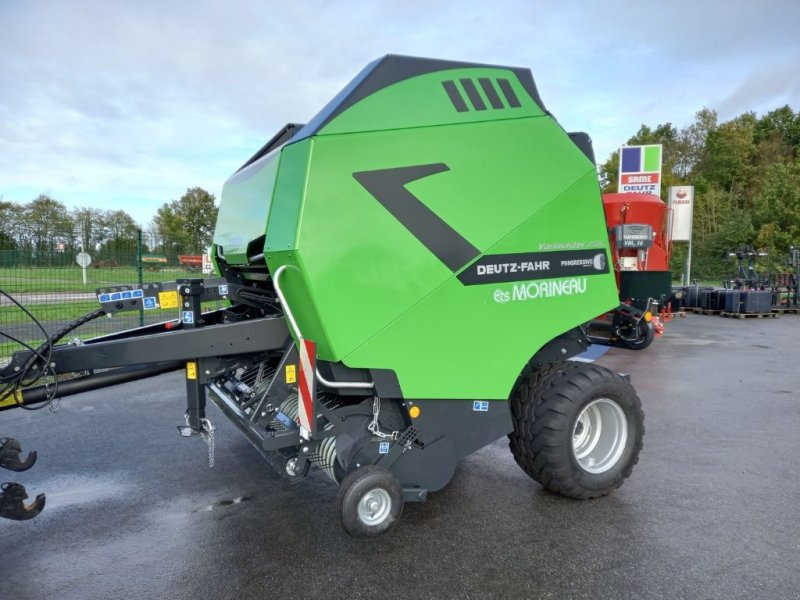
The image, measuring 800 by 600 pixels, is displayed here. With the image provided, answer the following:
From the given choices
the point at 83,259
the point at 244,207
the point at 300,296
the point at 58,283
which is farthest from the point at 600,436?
the point at 83,259

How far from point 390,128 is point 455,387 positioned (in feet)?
4.81

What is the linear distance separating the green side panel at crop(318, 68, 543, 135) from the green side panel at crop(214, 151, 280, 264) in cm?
55

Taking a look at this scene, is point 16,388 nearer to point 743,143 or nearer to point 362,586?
point 362,586

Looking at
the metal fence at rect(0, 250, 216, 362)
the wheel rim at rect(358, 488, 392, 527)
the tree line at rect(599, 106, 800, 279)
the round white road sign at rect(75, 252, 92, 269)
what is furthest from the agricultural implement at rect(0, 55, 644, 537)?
the tree line at rect(599, 106, 800, 279)

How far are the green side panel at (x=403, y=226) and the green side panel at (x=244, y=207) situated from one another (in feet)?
0.76

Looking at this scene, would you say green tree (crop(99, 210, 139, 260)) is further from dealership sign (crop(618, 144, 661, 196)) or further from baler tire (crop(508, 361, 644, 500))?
dealership sign (crop(618, 144, 661, 196))

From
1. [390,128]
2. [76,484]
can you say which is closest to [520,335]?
[390,128]

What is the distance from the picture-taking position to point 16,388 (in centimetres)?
296

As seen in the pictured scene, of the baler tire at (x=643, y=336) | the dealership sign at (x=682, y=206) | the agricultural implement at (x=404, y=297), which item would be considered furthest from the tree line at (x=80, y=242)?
the dealership sign at (x=682, y=206)

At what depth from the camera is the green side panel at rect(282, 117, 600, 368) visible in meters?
2.68

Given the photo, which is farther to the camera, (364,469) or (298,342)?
(298,342)

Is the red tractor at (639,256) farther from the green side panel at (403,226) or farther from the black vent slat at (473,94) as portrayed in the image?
the black vent slat at (473,94)

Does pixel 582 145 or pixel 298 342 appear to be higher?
pixel 582 145

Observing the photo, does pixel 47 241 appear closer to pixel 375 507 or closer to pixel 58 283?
pixel 58 283
